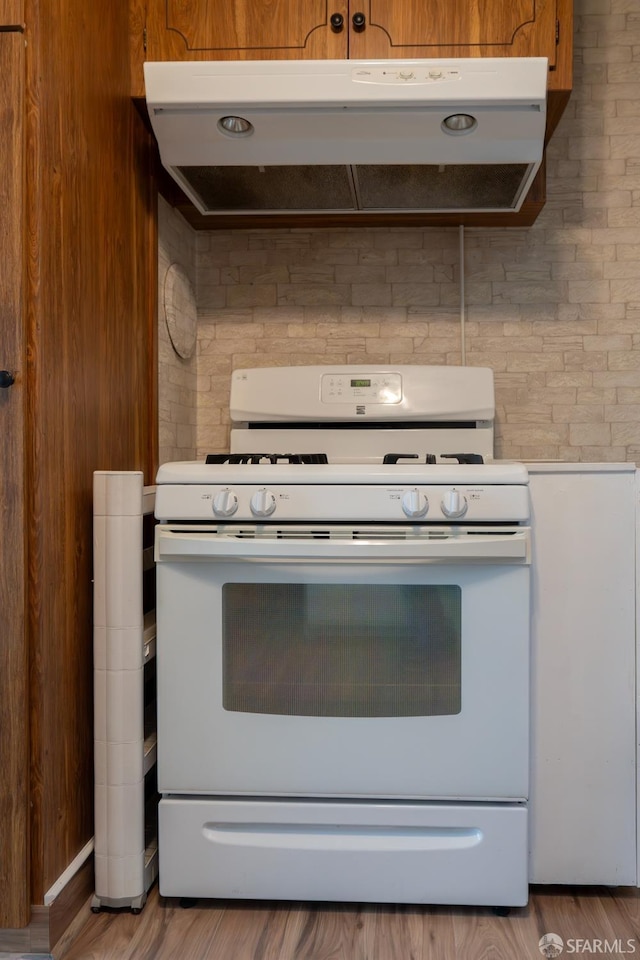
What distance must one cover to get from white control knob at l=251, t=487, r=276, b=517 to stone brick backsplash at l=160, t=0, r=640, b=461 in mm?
822

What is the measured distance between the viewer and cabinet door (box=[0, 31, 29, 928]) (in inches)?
50.6

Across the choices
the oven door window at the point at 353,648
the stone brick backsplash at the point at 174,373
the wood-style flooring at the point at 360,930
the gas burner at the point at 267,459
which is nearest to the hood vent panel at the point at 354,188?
the stone brick backsplash at the point at 174,373

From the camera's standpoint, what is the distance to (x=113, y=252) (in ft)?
5.48

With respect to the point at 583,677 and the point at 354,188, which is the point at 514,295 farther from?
the point at 583,677

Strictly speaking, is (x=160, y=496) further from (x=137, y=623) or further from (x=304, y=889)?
(x=304, y=889)

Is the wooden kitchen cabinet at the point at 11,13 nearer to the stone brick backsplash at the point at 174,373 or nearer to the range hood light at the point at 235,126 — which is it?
the range hood light at the point at 235,126

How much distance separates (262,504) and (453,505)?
372mm

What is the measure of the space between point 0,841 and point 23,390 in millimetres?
797

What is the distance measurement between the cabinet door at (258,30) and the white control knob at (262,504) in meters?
1.06

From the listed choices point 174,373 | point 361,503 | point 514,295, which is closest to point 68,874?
point 361,503

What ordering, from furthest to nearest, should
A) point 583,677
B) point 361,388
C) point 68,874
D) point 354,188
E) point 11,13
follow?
1. point 361,388
2. point 354,188
3. point 583,677
4. point 68,874
5. point 11,13

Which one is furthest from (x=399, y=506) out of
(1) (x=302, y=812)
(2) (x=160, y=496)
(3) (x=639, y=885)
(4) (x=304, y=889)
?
(3) (x=639, y=885)

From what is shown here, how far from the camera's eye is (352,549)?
1437 mm

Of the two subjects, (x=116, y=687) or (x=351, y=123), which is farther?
(x=351, y=123)
